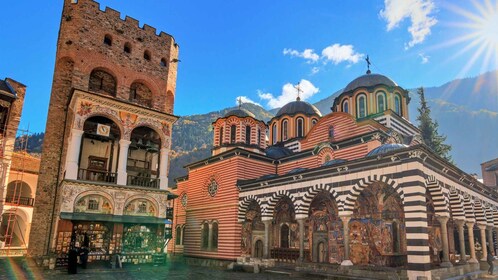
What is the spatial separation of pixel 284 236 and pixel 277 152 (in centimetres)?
697

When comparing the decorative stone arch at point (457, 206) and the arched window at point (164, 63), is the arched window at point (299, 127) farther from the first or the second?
the decorative stone arch at point (457, 206)

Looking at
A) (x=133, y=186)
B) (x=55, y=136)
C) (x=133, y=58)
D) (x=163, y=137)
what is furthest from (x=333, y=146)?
(x=55, y=136)

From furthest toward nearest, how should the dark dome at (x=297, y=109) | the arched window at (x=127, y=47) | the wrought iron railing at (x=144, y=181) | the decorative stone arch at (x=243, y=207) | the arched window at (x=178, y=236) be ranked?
the dark dome at (x=297, y=109) → the arched window at (x=178, y=236) → the arched window at (x=127, y=47) → the decorative stone arch at (x=243, y=207) → the wrought iron railing at (x=144, y=181)

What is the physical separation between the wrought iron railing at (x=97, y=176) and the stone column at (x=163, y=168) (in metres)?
2.47

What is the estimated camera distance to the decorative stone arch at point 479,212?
59.4 feet

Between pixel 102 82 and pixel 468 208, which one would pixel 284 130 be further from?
pixel 102 82

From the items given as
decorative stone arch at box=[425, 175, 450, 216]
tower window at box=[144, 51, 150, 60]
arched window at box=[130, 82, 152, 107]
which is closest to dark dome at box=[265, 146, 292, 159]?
arched window at box=[130, 82, 152, 107]

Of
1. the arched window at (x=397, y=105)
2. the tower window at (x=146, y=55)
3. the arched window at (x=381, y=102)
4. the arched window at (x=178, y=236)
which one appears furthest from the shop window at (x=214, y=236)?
the arched window at (x=397, y=105)

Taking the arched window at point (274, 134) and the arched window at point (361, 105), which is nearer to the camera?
the arched window at point (361, 105)

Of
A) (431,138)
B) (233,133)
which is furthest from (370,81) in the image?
(431,138)

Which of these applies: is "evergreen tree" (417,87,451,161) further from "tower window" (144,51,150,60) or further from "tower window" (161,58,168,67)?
"tower window" (144,51,150,60)

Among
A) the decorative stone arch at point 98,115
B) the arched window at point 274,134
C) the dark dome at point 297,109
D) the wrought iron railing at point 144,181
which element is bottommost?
the wrought iron railing at point 144,181

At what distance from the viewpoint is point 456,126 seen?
153m

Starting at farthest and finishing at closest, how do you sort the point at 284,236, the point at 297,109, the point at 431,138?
the point at 431,138 < the point at 297,109 < the point at 284,236
